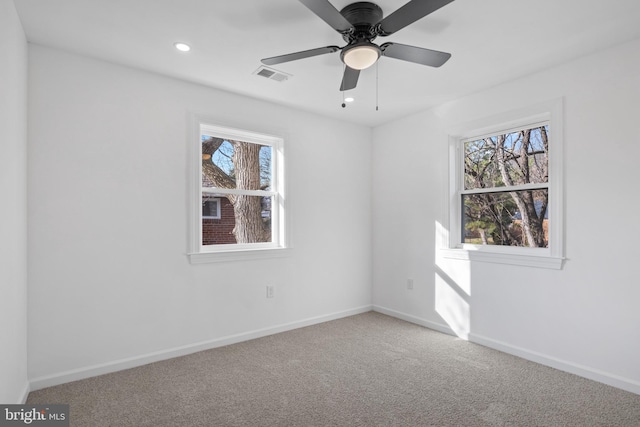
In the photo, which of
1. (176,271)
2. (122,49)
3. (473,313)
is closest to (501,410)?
(473,313)

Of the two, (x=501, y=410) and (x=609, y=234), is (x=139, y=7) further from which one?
(x=609, y=234)

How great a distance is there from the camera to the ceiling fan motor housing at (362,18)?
2.01m

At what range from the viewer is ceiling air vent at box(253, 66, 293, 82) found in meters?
2.92

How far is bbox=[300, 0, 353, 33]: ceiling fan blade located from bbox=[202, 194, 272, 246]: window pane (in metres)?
2.15

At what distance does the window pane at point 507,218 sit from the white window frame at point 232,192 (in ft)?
6.65

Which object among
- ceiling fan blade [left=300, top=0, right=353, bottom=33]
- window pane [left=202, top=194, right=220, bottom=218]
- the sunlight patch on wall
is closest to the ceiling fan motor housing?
ceiling fan blade [left=300, top=0, right=353, bottom=33]

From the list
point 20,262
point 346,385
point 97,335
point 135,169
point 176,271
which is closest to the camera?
point 20,262

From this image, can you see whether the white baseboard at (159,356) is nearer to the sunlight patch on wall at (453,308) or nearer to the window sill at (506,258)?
the sunlight patch on wall at (453,308)

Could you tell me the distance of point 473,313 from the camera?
3.42 meters

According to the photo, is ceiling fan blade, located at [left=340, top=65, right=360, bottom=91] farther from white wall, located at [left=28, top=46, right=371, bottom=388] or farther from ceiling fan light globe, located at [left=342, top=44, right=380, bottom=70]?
white wall, located at [left=28, top=46, right=371, bottom=388]

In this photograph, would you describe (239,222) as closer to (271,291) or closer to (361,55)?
(271,291)

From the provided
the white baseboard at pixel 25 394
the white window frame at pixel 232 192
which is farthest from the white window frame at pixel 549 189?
the white baseboard at pixel 25 394

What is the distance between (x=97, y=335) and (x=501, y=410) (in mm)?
2988

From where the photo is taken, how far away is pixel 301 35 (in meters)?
2.39
